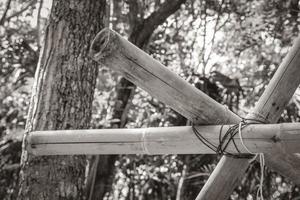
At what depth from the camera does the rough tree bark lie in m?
5.38

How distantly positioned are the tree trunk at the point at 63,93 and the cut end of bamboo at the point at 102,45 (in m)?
1.17

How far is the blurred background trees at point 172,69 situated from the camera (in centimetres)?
540

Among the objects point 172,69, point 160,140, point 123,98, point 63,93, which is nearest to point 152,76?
point 160,140

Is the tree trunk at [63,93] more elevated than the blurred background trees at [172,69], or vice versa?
the blurred background trees at [172,69]

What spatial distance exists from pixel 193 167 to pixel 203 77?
130 centimetres

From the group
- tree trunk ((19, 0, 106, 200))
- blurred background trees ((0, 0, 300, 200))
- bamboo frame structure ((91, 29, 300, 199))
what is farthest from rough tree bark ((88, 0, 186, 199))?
bamboo frame structure ((91, 29, 300, 199))

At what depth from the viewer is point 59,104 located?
9.93ft

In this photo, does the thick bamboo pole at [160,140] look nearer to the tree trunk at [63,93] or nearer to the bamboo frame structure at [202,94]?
the bamboo frame structure at [202,94]

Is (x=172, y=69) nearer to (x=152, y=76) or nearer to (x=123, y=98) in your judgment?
(x=123, y=98)

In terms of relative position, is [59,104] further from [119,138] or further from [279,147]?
[279,147]

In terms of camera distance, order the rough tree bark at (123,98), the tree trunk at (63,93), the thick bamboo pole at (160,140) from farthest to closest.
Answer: the rough tree bark at (123,98) < the tree trunk at (63,93) < the thick bamboo pole at (160,140)

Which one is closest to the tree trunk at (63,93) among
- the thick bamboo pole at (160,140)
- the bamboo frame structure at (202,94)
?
the thick bamboo pole at (160,140)

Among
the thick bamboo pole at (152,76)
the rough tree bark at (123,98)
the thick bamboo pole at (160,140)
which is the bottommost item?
the thick bamboo pole at (160,140)

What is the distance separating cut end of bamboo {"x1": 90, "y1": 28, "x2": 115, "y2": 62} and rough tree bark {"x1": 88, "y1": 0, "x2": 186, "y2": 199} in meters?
3.45
